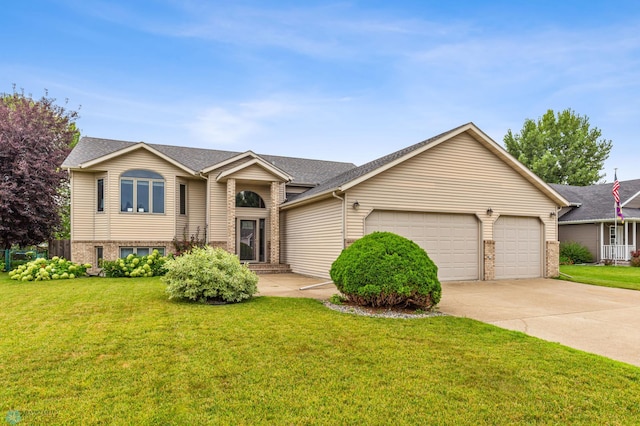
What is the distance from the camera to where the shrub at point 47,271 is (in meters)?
13.0

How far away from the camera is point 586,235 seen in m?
23.4

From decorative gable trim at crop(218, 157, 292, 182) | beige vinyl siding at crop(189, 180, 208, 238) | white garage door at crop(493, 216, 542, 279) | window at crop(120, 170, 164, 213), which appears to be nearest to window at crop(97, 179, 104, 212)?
window at crop(120, 170, 164, 213)

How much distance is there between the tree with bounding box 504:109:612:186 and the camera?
4012cm

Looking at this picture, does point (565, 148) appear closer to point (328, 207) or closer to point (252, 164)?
point (252, 164)

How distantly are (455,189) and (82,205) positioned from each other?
14.7 metres

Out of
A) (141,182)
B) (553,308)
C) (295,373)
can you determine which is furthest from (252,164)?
(295,373)

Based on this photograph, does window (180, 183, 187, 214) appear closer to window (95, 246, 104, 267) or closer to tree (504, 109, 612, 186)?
window (95, 246, 104, 267)

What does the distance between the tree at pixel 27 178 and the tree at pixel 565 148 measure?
3997 centimetres

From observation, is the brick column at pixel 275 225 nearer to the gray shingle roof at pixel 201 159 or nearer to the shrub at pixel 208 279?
the gray shingle roof at pixel 201 159

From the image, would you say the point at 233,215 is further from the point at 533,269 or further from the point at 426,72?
the point at 533,269

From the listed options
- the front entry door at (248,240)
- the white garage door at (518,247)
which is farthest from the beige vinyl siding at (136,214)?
the white garage door at (518,247)

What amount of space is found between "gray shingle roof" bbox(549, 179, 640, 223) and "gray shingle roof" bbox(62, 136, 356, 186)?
564 inches

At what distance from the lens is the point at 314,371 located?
4273 millimetres

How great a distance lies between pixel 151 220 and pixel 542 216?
1564 cm
